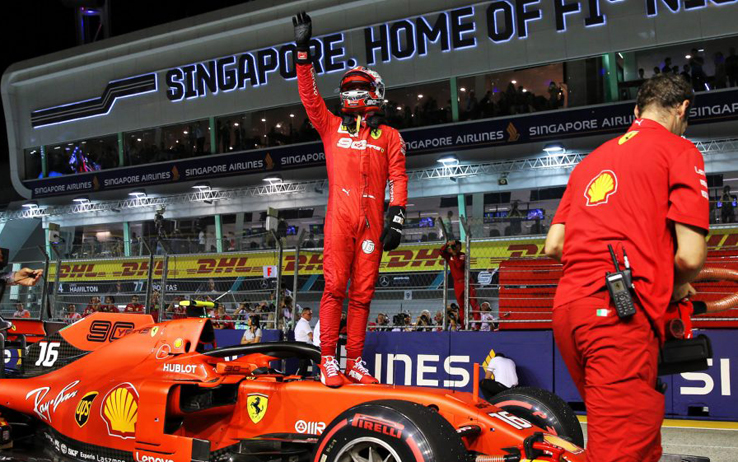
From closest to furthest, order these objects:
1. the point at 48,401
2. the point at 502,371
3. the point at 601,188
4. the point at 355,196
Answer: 1. the point at 601,188
2. the point at 355,196
3. the point at 48,401
4. the point at 502,371

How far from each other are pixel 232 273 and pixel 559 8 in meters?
11.9

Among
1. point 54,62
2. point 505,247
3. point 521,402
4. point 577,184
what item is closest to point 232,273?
point 505,247

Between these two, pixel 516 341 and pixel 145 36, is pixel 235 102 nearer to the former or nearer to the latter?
pixel 145 36

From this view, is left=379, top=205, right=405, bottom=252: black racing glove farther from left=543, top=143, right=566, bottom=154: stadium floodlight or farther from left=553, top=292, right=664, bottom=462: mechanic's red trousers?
left=543, top=143, right=566, bottom=154: stadium floodlight

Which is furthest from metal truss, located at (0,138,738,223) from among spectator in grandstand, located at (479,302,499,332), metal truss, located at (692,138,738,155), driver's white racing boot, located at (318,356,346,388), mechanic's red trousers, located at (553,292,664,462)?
mechanic's red trousers, located at (553,292,664,462)

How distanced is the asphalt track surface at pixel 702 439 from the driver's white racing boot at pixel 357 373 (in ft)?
8.56

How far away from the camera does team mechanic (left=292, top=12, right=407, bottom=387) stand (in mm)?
4641

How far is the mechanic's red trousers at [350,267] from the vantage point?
4.63 metres

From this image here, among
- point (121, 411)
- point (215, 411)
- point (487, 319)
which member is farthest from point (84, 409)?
point (487, 319)

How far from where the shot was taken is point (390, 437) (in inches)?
127

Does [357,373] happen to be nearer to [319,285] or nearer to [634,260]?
[634,260]

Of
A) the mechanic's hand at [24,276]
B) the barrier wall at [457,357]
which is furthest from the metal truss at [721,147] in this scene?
the mechanic's hand at [24,276]

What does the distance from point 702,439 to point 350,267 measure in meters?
3.72

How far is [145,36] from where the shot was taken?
27547 millimetres
